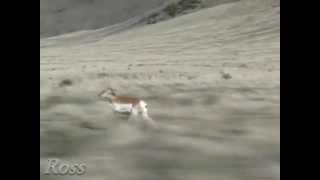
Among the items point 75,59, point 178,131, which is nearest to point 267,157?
point 178,131

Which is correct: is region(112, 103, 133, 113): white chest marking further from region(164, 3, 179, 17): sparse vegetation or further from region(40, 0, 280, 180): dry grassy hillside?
region(164, 3, 179, 17): sparse vegetation

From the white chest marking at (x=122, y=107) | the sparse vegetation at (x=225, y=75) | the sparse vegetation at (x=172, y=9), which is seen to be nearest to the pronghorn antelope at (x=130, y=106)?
the white chest marking at (x=122, y=107)

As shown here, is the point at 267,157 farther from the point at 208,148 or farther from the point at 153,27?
the point at 153,27

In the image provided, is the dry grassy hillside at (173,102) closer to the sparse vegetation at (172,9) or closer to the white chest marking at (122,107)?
the white chest marking at (122,107)

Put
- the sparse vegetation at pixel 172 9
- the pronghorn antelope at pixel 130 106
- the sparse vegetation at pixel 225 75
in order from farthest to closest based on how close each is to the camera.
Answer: the sparse vegetation at pixel 172 9 → the sparse vegetation at pixel 225 75 → the pronghorn antelope at pixel 130 106

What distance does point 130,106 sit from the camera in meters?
4.59

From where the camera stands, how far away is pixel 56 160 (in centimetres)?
435

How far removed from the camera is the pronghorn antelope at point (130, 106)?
4.57 meters

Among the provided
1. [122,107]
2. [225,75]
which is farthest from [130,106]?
[225,75]

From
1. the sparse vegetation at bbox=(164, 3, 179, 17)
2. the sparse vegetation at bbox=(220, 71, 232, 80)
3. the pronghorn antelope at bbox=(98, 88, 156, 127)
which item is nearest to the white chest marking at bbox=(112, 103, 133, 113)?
the pronghorn antelope at bbox=(98, 88, 156, 127)

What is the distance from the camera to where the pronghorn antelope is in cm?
457

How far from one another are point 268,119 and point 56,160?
1.84 metres

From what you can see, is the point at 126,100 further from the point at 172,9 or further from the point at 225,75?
the point at 172,9
